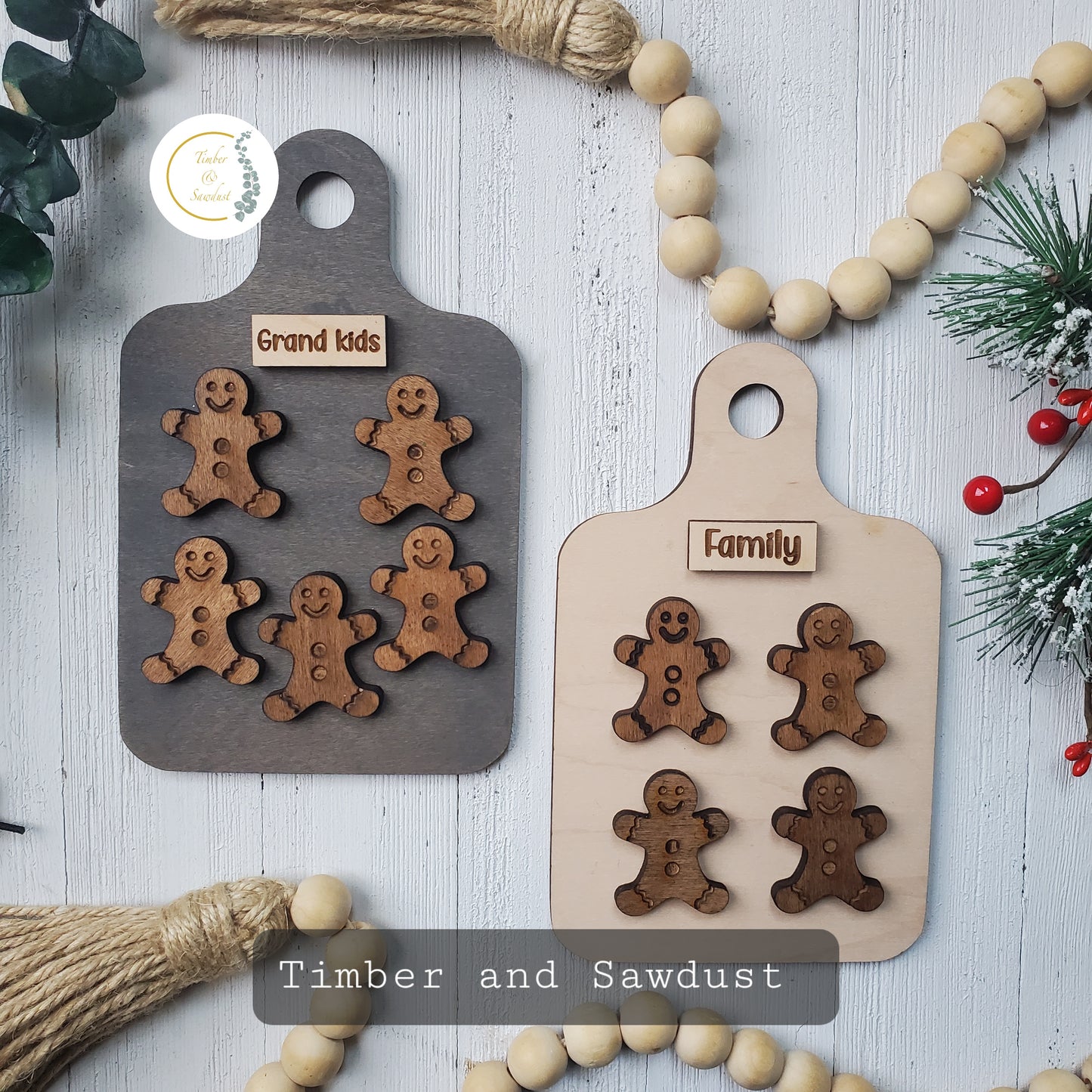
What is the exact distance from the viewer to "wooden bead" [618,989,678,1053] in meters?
0.63

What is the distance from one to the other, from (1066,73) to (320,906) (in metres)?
0.86

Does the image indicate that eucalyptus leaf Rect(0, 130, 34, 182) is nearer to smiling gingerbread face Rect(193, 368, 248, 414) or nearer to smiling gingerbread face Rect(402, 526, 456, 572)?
smiling gingerbread face Rect(193, 368, 248, 414)

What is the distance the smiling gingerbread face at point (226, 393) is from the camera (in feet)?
2.02

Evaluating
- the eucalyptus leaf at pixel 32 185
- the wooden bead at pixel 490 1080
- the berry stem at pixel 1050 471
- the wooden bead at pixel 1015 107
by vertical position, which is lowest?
the wooden bead at pixel 490 1080

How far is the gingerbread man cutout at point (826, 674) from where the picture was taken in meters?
0.63

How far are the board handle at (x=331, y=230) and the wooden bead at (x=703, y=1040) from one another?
2.11 ft

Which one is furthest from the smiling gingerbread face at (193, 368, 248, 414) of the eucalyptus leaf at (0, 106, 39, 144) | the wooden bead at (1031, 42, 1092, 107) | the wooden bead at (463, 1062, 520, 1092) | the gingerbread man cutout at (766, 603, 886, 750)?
the wooden bead at (1031, 42, 1092, 107)

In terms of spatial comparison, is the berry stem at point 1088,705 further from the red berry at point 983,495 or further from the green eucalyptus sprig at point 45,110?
the green eucalyptus sprig at point 45,110

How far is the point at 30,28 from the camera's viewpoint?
0.58 metres

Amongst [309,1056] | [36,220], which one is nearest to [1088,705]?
[309,1056]

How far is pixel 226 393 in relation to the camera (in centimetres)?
62

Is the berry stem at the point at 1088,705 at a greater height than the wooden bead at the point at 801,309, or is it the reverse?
the wooden bead at the point at 801,309

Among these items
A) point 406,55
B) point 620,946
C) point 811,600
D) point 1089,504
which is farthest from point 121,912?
Answer: point 1089,504

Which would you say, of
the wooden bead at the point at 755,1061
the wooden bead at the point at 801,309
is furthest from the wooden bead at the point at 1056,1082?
the wooden bead at the point at 801,309
